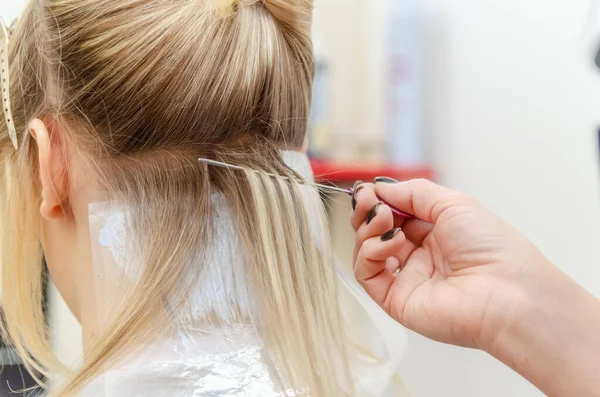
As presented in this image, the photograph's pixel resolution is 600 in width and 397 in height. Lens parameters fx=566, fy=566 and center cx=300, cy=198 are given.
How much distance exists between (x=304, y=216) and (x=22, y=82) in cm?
38

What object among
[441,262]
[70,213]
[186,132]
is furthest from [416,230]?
[70,213]

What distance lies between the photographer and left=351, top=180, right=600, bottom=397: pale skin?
0.57 m

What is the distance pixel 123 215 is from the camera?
0.63 metres

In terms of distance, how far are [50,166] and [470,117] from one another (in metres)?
0.87

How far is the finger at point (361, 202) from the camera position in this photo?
2.18ft

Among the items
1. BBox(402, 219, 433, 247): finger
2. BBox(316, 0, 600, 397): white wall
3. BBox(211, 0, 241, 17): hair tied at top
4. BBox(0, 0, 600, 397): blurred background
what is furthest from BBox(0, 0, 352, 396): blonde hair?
BBox(316, 0, 600, 397): white wall

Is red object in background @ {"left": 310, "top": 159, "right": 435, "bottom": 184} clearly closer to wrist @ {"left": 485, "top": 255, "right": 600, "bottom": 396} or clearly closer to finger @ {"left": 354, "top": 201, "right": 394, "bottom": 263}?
finger @ {"left": 354, "top": 201, "right": 394, "bottom": 263}

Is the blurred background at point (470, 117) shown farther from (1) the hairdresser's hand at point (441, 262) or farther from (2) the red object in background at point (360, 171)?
(1) the hairdresser's hand at point (441, 262)

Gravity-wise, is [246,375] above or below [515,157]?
below

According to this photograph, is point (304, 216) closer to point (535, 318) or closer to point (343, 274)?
point (343, 274)

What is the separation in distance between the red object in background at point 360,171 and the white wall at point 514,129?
0.20 ft

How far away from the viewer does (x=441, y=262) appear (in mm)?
688

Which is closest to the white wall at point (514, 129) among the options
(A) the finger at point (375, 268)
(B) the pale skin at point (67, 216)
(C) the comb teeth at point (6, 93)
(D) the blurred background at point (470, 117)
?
(D) the blurred background at point (470, 117)

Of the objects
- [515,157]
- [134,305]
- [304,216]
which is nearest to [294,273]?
[304,216]
